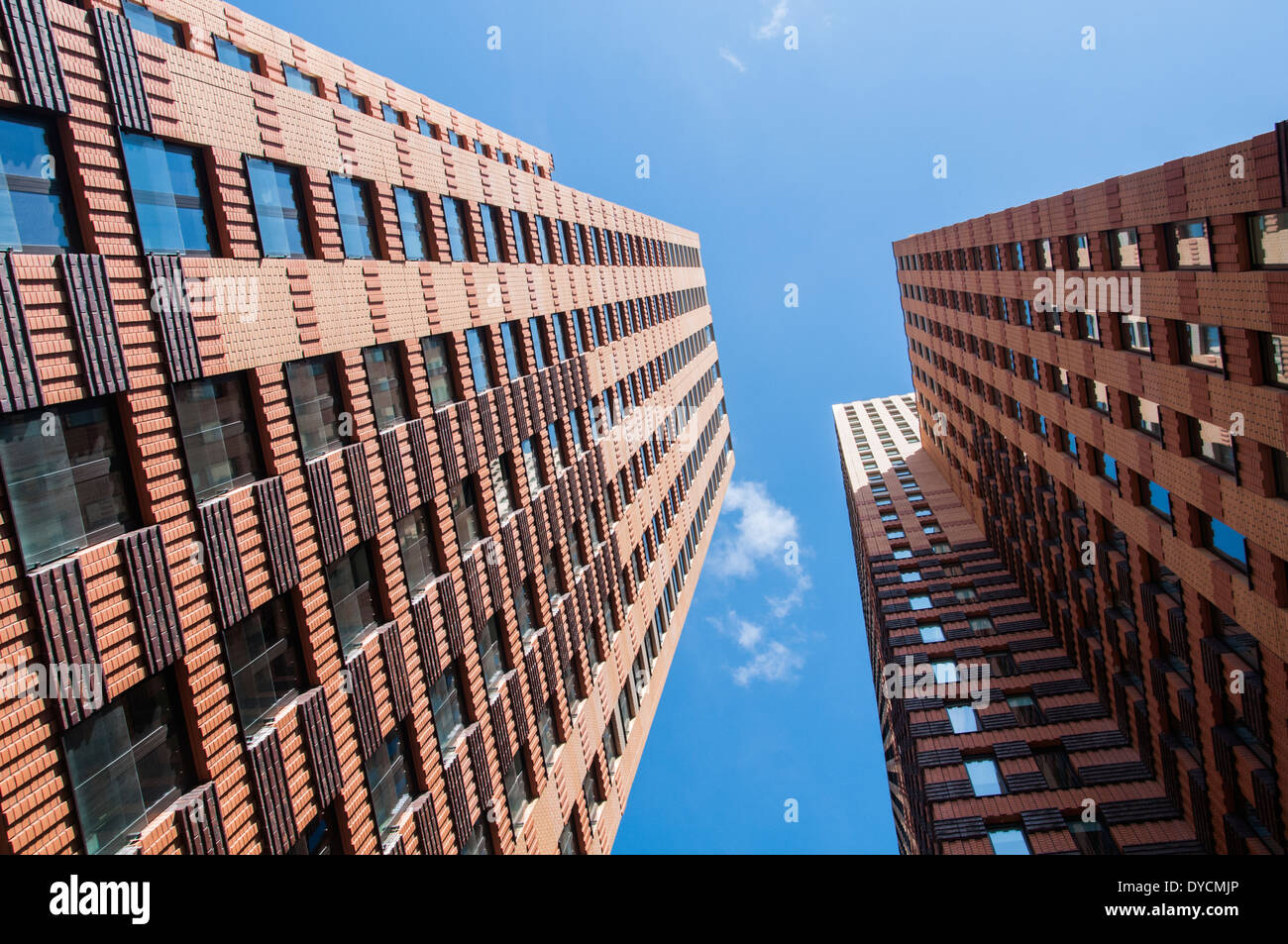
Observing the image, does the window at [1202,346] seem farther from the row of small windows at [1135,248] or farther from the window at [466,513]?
the window at [466,513]

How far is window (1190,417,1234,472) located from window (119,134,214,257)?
21187mm

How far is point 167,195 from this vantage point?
11953 millimetres

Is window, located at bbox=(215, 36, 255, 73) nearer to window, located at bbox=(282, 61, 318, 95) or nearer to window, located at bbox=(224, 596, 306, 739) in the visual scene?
window, located at bbox=(282, 61, 318, 95)

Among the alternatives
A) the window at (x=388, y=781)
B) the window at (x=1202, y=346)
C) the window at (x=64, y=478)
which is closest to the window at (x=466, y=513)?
the window at (x=388, y=781)

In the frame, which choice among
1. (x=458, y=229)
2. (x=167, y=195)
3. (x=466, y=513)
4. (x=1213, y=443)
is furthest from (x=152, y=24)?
(x=1213, y=443)

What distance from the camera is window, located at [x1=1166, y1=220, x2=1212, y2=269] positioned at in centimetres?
1622

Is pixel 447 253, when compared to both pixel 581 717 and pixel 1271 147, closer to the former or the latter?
pixel 581 717

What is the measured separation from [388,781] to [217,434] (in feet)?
27.6

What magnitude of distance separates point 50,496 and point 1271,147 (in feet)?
67.6

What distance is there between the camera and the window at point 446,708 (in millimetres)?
18172

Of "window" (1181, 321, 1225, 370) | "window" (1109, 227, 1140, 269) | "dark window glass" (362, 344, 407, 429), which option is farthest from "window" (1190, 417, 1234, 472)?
"dark window glass" (362, 344, 407, 429)

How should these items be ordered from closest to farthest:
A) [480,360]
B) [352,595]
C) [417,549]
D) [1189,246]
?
[352,595] < [1189,246] < [417,549] < [480,360]

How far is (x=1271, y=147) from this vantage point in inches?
527

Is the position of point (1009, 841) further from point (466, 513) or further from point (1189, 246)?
point (466, 513)
